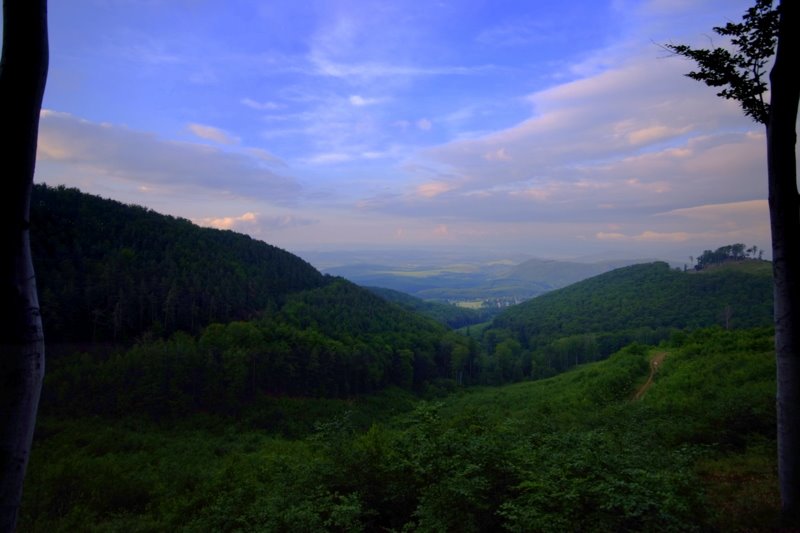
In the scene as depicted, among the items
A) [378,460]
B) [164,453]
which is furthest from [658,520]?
[164,453]

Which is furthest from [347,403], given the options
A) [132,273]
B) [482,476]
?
[482,476]

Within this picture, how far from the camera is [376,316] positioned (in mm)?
75625

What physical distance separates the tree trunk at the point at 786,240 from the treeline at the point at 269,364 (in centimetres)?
4189

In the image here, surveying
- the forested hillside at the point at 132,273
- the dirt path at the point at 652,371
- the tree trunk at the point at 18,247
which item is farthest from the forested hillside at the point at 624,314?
the tree trunk at the point at 18,247

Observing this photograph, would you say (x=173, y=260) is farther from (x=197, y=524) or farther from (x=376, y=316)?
→ (x=197, y=524)

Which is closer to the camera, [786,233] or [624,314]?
[786,233]

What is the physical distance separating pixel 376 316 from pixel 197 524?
215ft

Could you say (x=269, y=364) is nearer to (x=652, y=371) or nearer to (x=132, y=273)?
(x=132, y=273)

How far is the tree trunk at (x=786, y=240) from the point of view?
5.63m

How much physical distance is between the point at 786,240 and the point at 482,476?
6.34 m

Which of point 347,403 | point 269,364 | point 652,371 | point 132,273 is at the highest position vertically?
point 132,273

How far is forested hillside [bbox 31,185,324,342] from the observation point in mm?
41281

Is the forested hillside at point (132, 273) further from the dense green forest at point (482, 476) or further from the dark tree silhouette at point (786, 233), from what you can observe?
the dark tree silhouette at point (786, 233)

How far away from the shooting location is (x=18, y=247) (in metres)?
3.45
